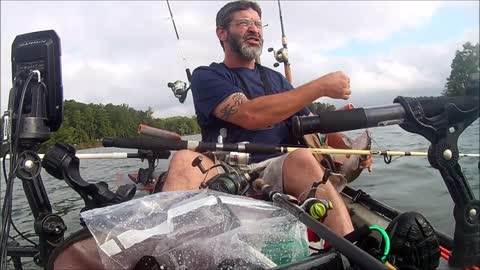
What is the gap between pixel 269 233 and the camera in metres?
1.52

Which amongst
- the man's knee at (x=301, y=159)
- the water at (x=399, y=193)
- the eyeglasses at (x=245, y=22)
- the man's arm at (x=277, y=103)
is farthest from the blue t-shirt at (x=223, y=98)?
the water at (x=399, y=193)

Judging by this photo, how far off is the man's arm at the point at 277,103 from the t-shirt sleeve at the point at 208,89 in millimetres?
72

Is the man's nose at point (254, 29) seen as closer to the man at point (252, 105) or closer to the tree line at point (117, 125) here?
the man at point (252, 105)

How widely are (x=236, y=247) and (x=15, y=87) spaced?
1.67m

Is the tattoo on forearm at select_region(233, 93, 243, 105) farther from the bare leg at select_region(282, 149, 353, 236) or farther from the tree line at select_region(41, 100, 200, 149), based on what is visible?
the tree line at select_region(41, 100, 200, 149)

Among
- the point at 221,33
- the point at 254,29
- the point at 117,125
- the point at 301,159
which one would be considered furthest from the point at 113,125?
the point at 301,159

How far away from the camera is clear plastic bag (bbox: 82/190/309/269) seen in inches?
55.0

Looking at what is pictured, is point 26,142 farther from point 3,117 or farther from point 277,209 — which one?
point 277,209

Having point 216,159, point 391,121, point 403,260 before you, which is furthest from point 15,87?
point 403,260

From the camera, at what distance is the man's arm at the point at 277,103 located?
2.82 metres

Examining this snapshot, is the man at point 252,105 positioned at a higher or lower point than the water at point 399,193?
higher

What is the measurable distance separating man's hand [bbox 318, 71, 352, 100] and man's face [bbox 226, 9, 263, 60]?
1124 millimetres

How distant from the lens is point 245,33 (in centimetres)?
376

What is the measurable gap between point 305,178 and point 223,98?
1082mm
